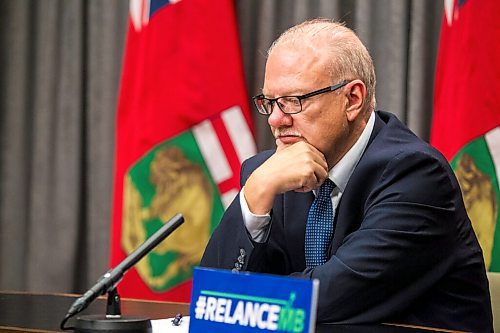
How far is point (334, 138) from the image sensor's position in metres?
2.21

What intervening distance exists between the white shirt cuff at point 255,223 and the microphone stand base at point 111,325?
1.87 ft

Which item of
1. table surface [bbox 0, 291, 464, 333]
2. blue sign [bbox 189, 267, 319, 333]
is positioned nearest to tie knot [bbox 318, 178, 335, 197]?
table surface [bbox 0, 291, 464, 333]

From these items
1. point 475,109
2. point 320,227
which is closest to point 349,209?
point 320,227

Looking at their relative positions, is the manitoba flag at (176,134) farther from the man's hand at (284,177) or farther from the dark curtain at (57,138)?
the man's hand at (284,177)

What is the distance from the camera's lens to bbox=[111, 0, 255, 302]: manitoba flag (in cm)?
337

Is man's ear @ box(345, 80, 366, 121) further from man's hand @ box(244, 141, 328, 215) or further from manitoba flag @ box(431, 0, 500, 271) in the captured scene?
manitoba flag @ box(431, 0, 500, 271)

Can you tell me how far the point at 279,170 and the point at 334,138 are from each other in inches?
7.8

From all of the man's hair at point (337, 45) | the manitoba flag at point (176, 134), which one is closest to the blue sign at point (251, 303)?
the man's hair at point (337, 45)

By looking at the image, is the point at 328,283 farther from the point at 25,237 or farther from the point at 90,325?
the point at 25,237

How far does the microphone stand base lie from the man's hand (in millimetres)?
590

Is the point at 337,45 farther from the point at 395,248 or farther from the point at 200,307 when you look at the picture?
the point at 200,307

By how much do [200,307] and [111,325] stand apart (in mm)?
256

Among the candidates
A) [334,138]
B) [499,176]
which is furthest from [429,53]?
[334,138]

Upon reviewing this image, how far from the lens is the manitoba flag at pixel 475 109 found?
2797 mm
